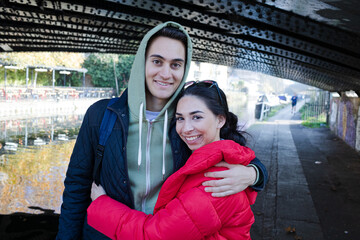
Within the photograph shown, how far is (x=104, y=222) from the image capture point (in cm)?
188

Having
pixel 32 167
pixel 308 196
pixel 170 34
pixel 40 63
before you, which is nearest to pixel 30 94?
pixel 40 63

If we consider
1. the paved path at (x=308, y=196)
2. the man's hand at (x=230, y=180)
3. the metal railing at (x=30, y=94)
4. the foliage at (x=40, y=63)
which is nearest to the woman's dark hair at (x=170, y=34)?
the man's hand at (x=230, y=180)

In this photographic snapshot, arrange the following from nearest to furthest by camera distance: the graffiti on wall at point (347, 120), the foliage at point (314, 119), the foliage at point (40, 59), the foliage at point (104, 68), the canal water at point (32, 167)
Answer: the canal water at point (32, 167), the graffiti on wall at point (347, 120), the foliage at point (314, 119), the foliage at point (40, 59), the foliage at point (104, 68)

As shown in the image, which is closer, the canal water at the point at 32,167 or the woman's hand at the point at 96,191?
the woman's hand at the point at 96,191

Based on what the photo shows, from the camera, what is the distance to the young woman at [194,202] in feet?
5.49

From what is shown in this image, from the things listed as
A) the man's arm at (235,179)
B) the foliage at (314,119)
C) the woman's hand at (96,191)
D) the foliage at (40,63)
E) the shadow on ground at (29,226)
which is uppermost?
the foliage at (40,63)

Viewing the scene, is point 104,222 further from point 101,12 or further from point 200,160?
point 101,12

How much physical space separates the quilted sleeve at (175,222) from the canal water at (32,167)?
151cm

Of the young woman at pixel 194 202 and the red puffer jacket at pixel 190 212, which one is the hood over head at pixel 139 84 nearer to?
the young woman at pixel 194 202

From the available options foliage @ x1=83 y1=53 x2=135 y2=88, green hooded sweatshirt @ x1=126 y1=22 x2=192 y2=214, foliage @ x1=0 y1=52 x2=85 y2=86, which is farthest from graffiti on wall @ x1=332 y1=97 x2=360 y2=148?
foliage @ x1=83 y1=53 x2=135 y2=88

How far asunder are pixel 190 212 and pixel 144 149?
25.4 inches

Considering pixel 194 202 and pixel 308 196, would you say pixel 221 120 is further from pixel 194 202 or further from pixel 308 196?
pixel 308 196

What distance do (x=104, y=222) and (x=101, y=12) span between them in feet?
13.6

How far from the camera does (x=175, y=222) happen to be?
65.7 inches
